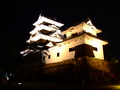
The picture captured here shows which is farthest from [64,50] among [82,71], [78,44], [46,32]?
[46,32]

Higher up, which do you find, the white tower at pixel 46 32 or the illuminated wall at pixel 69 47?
the white tower at pixel 46 32

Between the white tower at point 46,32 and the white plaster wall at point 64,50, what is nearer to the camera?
the white plaster wall at point 64,50

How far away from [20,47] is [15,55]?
3.69 ft

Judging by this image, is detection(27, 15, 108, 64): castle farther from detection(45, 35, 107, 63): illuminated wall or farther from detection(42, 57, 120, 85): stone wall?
detection(42, 57, 120, 85): stone wall

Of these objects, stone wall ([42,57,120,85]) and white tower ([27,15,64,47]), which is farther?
white tower ([27,15,64,47])

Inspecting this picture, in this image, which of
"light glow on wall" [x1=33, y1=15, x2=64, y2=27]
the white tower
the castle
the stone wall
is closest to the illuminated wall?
the castle

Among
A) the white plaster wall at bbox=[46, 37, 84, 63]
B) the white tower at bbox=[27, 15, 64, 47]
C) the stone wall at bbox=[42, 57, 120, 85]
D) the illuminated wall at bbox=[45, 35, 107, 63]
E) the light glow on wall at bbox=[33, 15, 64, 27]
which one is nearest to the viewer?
the stone wall at bbox=[42, 57, 120, 85]

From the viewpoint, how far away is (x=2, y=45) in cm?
1414

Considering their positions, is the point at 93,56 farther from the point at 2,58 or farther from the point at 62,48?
the point at 2,58

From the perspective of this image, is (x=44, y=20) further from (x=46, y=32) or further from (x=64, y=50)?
(x=64, y=50)

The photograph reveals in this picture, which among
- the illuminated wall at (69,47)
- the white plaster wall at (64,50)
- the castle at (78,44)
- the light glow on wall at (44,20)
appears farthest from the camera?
the light glow on wall at (44,20)

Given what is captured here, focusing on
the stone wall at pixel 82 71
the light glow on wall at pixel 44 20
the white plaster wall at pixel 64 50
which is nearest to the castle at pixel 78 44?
the white plaster wall at pixel 64 50

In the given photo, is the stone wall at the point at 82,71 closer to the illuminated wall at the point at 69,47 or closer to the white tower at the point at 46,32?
the illuminated wall at the point at 69,47

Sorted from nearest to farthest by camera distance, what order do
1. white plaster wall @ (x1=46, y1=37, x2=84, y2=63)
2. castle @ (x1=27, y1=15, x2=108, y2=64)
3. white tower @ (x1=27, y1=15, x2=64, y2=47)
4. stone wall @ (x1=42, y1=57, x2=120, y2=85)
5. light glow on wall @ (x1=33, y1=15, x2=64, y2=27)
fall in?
stone wall @ (x1=42, y1=57, x2=120, y2=85) → castle @ (x1=27, y1=15, x2=108, y2=64) → white plaster wall @ (x1=46, y1=37, x2=84, y2=63) → white tower @ (x1=27, y1=15, x2=64, y2=47) → light glow on wall @ (x1=33, y1=15, x2=64, y2=27)
